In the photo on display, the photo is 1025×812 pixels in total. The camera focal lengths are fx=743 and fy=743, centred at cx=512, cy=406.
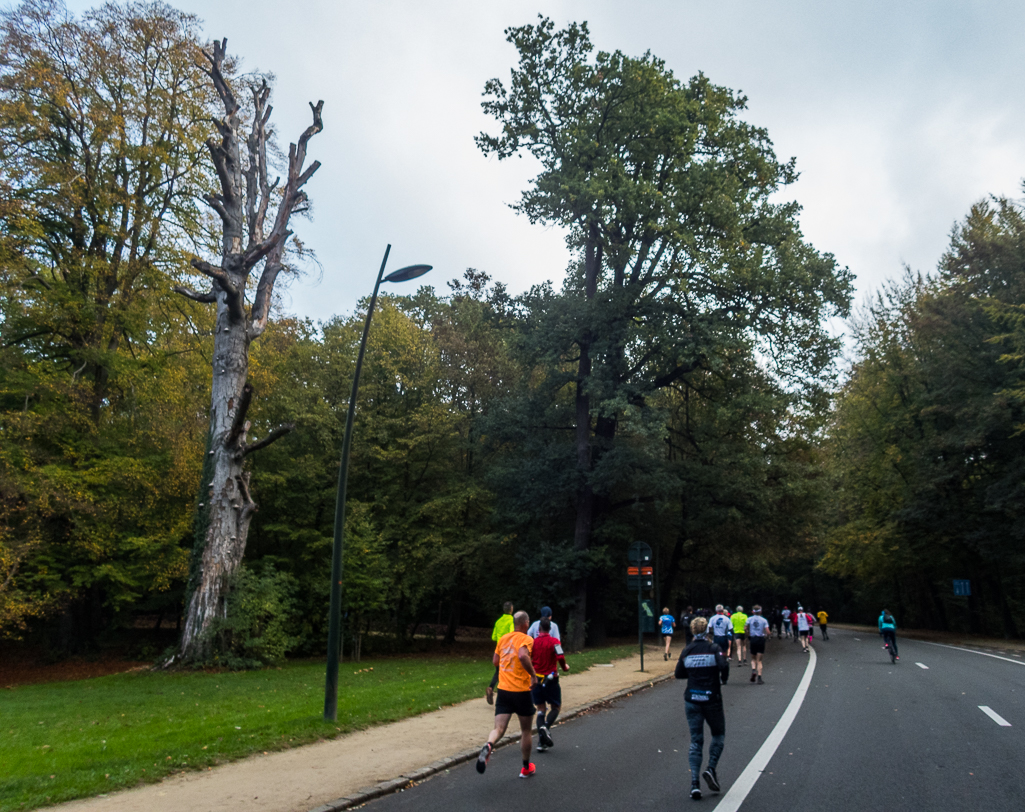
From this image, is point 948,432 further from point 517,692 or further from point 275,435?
point 517,692

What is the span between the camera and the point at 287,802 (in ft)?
22.6

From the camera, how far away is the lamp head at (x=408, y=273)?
39.5 feet

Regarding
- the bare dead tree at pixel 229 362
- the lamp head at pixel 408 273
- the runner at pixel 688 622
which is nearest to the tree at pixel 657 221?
the runner at pixel 688 622

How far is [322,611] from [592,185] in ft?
66.6

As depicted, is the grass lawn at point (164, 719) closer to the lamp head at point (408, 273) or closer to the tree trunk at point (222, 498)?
the tree trunk at point (222, 498)

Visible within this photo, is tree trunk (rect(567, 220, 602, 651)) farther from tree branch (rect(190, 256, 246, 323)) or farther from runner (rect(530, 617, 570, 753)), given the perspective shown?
runner (rect(530, 617, 570, 753))

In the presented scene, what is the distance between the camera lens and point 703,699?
7.37 metres

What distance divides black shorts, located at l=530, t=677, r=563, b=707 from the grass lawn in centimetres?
263

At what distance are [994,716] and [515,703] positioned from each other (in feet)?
26.4

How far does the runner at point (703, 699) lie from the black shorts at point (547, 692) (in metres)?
3.08

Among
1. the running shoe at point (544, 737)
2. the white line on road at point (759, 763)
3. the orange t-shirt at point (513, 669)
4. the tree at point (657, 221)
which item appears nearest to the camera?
the white line on road at point (759, 763)

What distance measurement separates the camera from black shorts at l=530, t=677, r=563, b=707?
10328 mm

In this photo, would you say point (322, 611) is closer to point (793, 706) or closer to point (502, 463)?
point (502, 463)

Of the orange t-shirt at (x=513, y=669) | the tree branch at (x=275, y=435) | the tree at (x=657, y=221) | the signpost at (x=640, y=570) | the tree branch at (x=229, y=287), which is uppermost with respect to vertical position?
the tree at (x=657, y=221)
